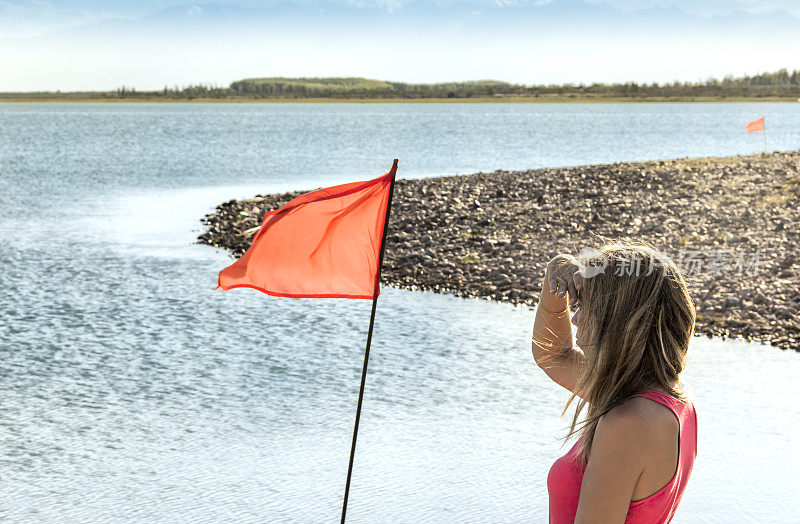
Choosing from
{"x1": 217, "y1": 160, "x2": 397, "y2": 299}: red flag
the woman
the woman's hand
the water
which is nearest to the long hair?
the woman

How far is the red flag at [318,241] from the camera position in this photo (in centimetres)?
464

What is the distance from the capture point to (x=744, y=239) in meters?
15.1

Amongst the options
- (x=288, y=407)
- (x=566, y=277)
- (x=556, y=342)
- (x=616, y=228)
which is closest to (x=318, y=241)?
(x=556, y=342)

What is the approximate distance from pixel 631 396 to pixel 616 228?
624 inches

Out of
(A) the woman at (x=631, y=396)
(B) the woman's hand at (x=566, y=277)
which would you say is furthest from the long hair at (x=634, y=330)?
(B) the woman's hand at (x=566, y=277)

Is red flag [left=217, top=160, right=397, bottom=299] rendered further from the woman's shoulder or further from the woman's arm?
the woman's shoulder

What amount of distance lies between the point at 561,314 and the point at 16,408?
23.7 feet

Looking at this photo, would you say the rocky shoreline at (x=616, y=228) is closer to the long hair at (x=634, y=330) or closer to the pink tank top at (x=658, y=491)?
the pink tank top at (x=658, y=491)

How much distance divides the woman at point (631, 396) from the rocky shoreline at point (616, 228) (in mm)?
8925

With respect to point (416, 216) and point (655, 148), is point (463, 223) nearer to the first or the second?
point (416, 216)

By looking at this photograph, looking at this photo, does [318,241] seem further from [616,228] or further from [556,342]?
[616,228]

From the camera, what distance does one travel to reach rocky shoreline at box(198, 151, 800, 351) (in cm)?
1236

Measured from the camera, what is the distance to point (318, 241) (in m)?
4.72

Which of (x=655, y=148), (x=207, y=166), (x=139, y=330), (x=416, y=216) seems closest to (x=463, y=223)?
(x=416, y=216)
